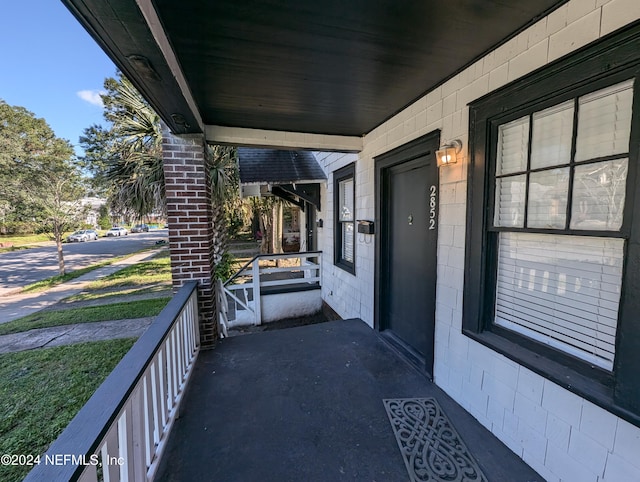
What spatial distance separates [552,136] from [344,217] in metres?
3.23

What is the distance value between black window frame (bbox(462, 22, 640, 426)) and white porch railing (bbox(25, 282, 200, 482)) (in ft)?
6.48

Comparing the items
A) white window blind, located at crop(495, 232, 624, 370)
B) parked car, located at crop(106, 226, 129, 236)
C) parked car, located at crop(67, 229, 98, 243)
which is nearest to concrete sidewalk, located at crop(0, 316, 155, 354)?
white window blind, located at crop(495, 232, 624, 370)

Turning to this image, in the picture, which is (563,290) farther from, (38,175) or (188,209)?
(38,175)

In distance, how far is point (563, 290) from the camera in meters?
1.51

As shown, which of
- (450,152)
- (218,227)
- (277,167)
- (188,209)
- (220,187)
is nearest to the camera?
(450,152)

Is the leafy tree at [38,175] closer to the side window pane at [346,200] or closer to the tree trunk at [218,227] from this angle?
the tree trunk at [218,227]

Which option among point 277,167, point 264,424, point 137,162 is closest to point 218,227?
point 277,167

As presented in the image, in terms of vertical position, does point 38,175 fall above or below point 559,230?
above

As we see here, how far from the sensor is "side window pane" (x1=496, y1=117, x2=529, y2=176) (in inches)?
67.0

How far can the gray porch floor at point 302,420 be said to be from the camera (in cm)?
161

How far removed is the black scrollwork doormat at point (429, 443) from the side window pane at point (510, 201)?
1457mm

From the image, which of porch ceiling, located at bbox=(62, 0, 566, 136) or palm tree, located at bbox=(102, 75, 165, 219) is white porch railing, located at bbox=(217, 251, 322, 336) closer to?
palm tree, located at bbox=(102, 75, 165, 219)

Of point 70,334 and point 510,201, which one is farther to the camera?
point 70,334

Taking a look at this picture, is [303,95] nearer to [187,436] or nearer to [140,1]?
[140,1]
